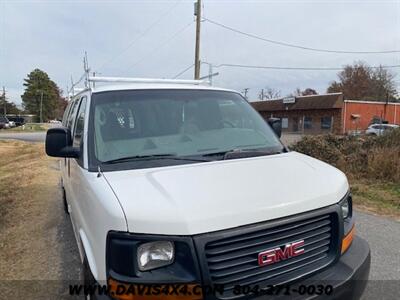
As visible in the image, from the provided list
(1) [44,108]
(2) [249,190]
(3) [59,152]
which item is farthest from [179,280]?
(1) [44,108]

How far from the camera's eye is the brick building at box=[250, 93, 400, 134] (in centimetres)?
4475

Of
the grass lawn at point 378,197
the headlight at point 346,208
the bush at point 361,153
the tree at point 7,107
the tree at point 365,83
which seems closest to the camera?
the headlight at point 346,208

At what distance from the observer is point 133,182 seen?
2371mm

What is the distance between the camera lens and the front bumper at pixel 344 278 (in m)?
2.28

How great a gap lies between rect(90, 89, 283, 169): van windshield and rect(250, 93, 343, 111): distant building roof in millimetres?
40528

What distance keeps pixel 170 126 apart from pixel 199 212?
4.67 feet

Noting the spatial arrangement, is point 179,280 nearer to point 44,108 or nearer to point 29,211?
point 29,211

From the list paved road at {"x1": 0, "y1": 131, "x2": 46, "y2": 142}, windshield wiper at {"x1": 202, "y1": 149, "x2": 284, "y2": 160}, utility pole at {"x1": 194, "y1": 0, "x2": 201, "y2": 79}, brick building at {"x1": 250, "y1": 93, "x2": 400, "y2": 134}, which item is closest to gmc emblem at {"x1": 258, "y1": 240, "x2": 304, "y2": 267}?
windshield wiper at {"x1": 202, "y1": 149, "x2": 284, "y2": 160}

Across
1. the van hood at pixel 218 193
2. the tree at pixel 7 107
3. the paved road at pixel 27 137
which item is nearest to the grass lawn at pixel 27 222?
the van hood at pixel 218 193

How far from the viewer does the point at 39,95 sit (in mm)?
95625

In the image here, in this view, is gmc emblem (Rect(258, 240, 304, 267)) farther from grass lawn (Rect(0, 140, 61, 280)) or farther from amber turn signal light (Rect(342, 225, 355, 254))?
grass lawn (Rect(0, 140, 61, 280))

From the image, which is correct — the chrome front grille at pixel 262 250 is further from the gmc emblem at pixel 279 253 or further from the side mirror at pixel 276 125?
the side mirror at pixel 276 125

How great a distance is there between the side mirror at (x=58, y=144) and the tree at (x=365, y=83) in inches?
2885

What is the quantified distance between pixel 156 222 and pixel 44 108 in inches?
4099
